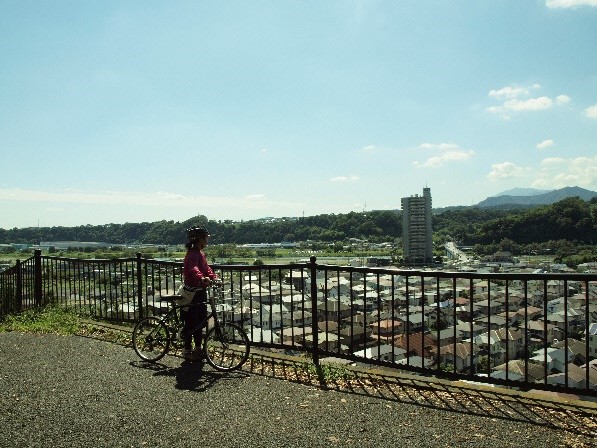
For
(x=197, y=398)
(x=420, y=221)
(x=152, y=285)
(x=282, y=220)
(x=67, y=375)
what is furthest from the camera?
(x=282, y=220)

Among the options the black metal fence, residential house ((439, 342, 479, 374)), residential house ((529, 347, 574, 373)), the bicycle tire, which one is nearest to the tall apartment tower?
residential house ((439, 342, 479, 374))

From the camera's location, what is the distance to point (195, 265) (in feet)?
20.3

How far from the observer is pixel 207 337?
6.02 metres

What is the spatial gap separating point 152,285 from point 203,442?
468 cm

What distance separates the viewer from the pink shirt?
20.3ft

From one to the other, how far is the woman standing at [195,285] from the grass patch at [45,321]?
3.14 meters

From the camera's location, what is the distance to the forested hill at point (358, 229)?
90.1 meters

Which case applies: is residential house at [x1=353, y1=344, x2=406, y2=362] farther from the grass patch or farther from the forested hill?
the forested hill

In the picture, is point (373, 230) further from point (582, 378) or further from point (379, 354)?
point (379, 354)

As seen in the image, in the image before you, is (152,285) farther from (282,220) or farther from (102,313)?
(282,220)

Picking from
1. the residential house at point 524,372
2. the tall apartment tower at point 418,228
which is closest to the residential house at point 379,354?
the residential house at point 524,372

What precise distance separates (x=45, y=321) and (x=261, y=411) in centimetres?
651

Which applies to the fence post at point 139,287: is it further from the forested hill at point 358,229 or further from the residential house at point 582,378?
the forested hill at point 358,229

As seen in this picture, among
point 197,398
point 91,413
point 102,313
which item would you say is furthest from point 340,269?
point 102,313
